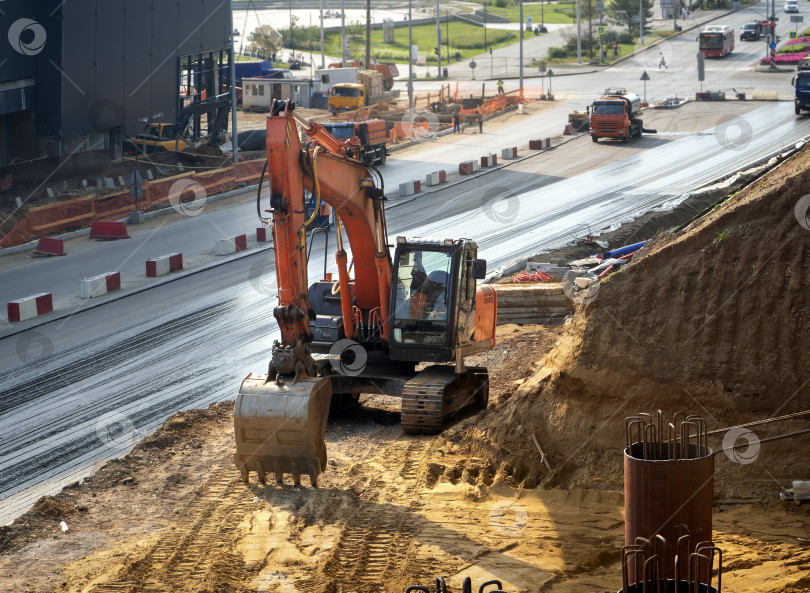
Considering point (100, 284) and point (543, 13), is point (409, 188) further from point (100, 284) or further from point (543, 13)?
point (543, 13)

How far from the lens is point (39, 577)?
1075 centimetres

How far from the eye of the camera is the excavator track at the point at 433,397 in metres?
15.1

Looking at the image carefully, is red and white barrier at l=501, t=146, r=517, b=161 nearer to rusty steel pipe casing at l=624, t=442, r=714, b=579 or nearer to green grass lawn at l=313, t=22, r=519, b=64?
rusty steel pipe casing at l=624, t=442, r=714, b=579

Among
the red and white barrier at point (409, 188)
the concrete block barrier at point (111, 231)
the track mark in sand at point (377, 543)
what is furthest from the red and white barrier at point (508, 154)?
the track mark in sand at point (377, 543)

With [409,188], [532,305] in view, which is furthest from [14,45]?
[532,305]

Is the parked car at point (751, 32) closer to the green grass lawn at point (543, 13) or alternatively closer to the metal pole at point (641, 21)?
the metal pole at point (641, 21)

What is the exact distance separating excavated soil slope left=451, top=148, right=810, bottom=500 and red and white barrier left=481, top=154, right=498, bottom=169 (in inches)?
1132

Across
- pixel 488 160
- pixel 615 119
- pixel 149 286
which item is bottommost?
pixel 149 286

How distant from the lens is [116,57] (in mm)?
41562

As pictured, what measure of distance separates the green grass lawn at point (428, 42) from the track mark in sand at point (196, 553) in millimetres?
76366

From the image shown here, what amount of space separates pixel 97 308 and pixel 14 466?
404 inches

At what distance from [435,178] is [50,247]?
49.8ft

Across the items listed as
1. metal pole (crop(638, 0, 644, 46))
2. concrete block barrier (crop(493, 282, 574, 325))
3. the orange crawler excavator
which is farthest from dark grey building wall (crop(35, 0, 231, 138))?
metal pole (crop(638, 0, 644, 46))

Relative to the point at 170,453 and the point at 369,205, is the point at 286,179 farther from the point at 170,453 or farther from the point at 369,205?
the point at 170,453
